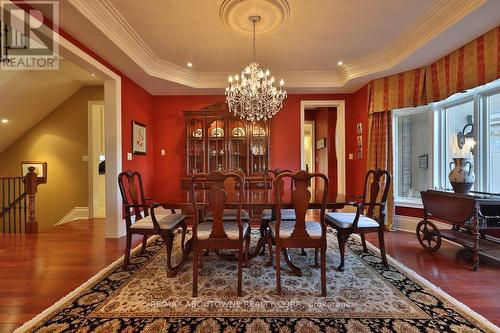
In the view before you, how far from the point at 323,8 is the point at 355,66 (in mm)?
1746

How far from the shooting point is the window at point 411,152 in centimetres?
391

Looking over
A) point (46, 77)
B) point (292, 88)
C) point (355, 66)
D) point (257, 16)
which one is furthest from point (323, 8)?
point (46, 77)

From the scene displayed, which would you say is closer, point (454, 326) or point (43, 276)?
point (454, 326)

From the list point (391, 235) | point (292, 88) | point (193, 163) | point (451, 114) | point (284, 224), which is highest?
point (292, 88)

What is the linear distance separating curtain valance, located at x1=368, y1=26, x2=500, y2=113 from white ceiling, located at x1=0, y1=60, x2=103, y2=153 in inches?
207

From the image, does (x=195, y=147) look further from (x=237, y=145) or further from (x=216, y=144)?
(x=237, y=145)

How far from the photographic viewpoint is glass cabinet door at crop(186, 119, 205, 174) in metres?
4.75

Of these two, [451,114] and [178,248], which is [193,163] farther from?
[451,114]

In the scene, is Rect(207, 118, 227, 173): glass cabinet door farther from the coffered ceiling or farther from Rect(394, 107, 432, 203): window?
Rect(394, 107, 432, 203): window

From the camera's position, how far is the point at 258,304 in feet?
5.82

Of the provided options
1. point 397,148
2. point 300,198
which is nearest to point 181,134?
point 300,198

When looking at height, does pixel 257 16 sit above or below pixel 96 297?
above

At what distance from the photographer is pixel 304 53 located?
142 inches

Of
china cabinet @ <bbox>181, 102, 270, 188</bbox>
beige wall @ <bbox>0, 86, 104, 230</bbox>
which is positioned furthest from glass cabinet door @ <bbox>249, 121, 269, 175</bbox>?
beige wall @ <bbox>0, 86, 104, 230</bbox>
